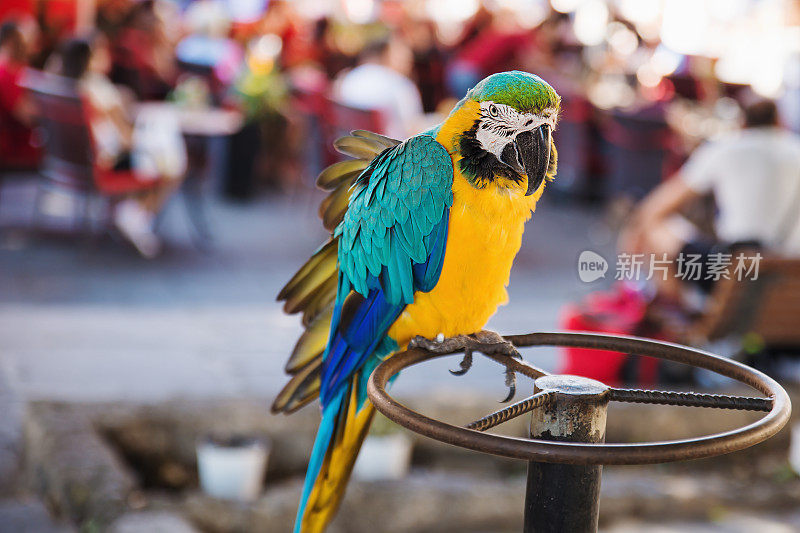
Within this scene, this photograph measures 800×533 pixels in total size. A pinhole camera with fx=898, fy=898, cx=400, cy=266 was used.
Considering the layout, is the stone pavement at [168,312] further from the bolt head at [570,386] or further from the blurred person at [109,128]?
the bolt head at [570,386]

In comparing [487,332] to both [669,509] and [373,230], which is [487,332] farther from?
[669,509]

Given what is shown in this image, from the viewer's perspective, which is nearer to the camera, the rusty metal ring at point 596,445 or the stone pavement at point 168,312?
the rusty metal ring at point 596,445

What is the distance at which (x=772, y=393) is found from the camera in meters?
0.98

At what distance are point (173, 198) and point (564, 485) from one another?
5387 millimetres

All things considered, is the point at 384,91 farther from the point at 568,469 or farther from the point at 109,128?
the point at 568,469

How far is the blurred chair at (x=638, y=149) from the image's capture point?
5062 millimetres

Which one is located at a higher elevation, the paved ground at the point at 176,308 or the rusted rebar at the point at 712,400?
the rusted rebar at the point at 712,400

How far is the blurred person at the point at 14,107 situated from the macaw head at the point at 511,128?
4.27 meters

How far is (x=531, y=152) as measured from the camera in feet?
3.56

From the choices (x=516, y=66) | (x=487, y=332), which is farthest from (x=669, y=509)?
(x=516, y=66)

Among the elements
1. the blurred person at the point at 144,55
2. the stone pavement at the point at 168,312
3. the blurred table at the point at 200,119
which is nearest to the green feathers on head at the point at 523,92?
the stone pavement at the point at 168,312

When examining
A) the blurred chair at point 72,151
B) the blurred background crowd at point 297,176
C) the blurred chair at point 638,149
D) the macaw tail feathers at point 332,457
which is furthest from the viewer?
the blurred chair at point 638,149

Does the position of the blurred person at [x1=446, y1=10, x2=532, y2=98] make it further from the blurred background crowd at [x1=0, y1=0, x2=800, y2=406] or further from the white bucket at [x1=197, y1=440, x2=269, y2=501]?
the white bucket at [x1=197, y1=440, x2=269, y2=501]

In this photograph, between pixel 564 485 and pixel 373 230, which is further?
pixel 373 230
